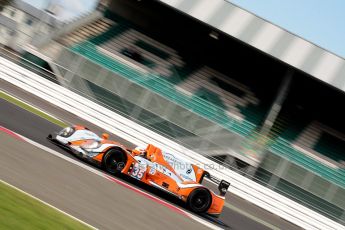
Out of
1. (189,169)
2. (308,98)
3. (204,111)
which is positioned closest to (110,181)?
(189,169)

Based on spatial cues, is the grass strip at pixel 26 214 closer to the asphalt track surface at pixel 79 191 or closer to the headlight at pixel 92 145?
the asphalt track surface at pixel 79 191

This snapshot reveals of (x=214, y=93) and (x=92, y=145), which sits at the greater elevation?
(x=214, y=93)

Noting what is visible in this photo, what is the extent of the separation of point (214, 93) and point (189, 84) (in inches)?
38.7

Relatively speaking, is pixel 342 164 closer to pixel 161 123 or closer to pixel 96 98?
pixel 161 123

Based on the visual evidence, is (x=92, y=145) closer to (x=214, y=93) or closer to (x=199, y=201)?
(x=199, y=201)

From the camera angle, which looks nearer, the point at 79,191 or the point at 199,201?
the point at 79,191

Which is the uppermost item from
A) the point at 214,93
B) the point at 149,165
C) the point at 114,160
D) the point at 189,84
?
the point at 214,93

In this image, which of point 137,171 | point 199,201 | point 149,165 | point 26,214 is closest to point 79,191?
point 26,214

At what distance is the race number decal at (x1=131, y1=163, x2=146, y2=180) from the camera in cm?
1086

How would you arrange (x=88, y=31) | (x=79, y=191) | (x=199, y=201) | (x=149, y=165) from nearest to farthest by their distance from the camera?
(x=79, y=191), (x=149, y=165), (x=199, y=201), (x=88, y=31)

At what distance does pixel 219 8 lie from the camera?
22.4 metres

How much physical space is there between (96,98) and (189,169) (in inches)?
337

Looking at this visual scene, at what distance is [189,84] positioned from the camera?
2342cm

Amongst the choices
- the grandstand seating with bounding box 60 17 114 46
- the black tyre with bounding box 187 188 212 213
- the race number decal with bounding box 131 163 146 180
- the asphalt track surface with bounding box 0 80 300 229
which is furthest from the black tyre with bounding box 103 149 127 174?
the grandstand seating with bounding box 60 17 114 46
